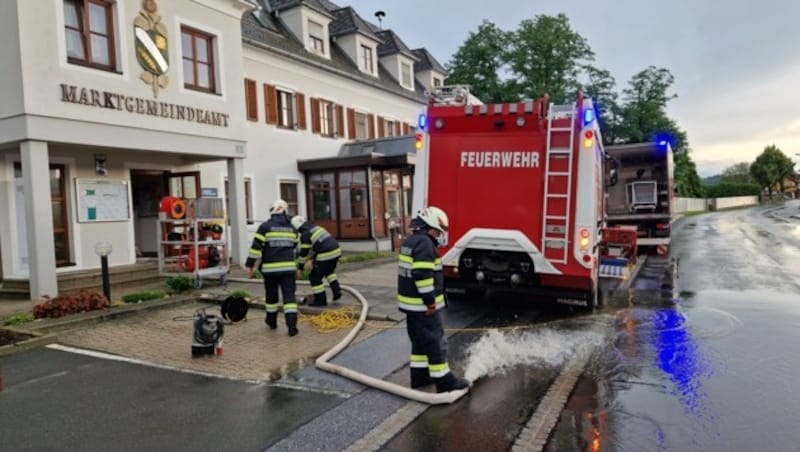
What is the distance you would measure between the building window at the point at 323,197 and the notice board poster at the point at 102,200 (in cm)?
779

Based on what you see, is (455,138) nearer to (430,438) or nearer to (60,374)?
(430,438)

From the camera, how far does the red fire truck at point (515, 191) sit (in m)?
7.39

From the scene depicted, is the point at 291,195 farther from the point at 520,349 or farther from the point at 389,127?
the point at 520,349

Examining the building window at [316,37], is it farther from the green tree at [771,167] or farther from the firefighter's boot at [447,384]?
the green tree at [771,167]

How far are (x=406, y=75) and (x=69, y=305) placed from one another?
22403 mm

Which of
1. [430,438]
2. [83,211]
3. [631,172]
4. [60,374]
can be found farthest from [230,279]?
[631,172]

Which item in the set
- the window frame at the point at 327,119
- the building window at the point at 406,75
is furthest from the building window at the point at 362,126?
the building window at the point at 406,75

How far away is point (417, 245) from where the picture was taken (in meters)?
4.88

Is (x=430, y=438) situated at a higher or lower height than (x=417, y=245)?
lower

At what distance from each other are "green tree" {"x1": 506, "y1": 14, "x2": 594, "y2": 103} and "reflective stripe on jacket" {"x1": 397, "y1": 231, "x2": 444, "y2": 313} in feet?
113

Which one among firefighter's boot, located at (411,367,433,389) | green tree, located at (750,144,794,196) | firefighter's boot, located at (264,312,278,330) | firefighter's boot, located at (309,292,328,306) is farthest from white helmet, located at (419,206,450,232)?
green tree, located at (750,144,794,196)

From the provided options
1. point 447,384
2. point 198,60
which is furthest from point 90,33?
point 447,384

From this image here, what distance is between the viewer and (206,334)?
620 cm

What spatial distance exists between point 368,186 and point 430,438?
15370 millimetres
